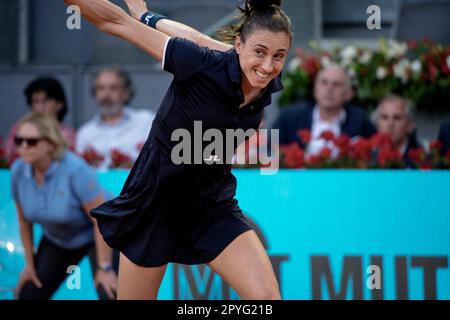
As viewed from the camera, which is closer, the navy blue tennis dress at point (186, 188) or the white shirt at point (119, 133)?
the navy blue tennis dress at point (186, 188)

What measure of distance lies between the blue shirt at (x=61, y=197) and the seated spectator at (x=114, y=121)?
33.1 inches

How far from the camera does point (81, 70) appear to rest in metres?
8.63

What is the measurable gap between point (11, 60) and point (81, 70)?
96cm

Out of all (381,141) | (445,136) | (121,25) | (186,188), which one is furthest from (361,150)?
(121,25)

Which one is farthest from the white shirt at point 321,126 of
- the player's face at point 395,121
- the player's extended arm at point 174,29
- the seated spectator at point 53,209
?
the player's extended arm at point 174,29

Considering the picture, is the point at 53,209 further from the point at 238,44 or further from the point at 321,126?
the point at 238,44

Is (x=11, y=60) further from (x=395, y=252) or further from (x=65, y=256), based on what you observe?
(x=395, y=252)

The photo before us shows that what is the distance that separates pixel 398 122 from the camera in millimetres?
7180

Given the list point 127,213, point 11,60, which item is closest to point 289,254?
point 127,213

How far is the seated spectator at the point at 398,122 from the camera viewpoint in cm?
709

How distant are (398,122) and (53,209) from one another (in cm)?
275

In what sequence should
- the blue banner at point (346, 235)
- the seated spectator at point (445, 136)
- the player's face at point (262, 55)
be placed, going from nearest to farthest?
1. the player's face at point (262, 55)
2. the blue banner at point (346, 235)
3. the seated spectator at point (445, 136)

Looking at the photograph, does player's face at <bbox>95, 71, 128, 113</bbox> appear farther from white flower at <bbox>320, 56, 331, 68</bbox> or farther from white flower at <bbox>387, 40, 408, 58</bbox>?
white flower at <bbox>387, 40, 408, 58</bbox>

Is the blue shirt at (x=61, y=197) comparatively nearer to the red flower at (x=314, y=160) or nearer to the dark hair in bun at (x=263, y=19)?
the red flower at (x=314, y=160)
